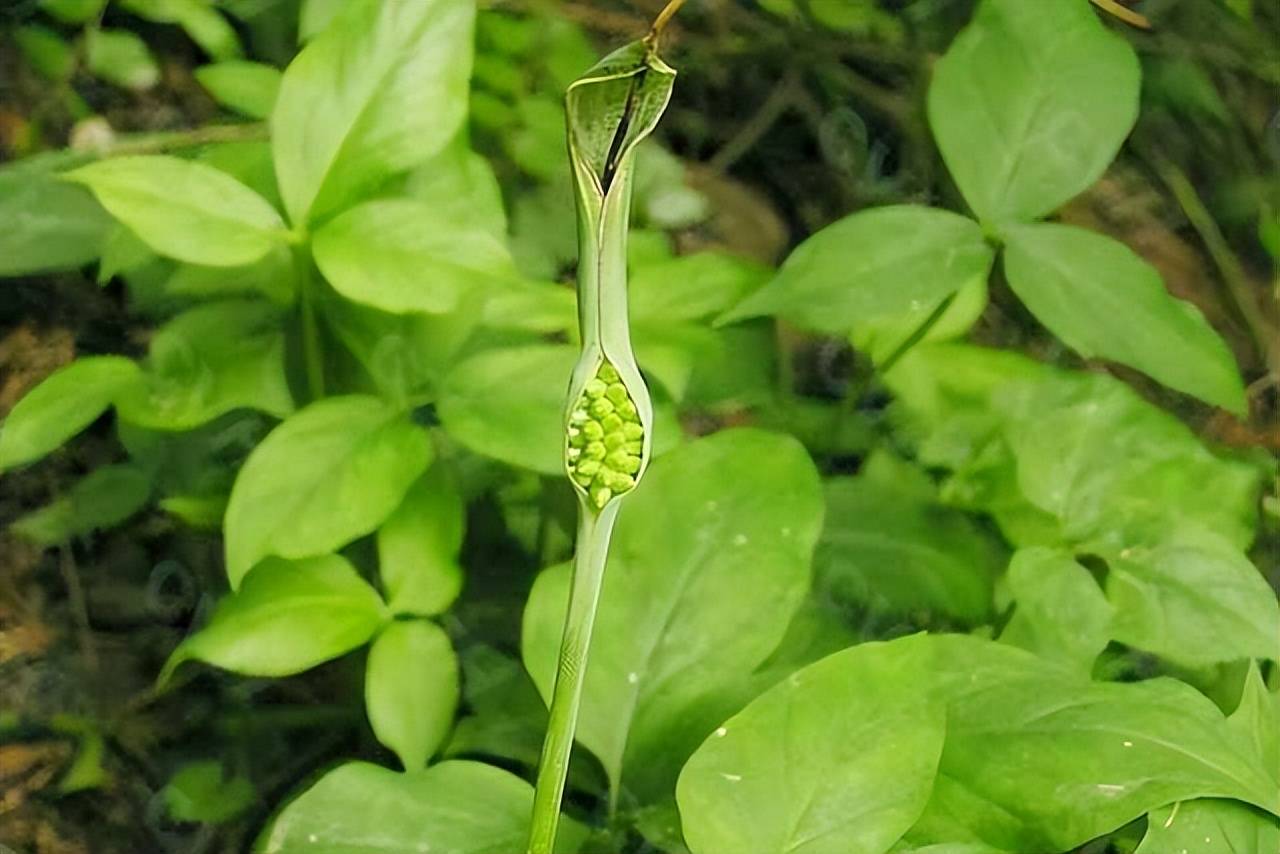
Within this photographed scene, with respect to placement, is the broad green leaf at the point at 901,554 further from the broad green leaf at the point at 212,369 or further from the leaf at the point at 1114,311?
the broad green leaf at the point at 212,369

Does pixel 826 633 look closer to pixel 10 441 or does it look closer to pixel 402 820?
pixel 402 820

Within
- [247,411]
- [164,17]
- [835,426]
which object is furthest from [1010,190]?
[164,17]

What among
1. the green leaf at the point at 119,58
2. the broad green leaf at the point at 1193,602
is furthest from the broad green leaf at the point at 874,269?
the green leaf at the point at 119,58

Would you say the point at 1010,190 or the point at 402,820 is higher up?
the point at 1010,190

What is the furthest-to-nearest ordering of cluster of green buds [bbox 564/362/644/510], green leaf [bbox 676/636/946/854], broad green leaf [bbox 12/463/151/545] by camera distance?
broad green leaf [bbox 12/463/151/545] < green leaf [bbox 676/636/946/854] < cluster of green buds [bbox 564/362/644/510]

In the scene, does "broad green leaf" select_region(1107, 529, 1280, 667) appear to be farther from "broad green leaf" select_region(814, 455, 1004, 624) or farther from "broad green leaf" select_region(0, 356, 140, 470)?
"broad green leaf" select_region(0, 356, 140, 470)

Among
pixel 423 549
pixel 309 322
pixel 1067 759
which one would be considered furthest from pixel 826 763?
pixel 309 322

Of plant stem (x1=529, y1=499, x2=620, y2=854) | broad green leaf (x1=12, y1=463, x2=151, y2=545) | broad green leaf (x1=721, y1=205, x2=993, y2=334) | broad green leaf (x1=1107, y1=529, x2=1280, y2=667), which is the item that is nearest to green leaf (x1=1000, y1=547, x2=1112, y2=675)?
broad green leaf (x1=1107, y1=529, x2=1280, y2=667)
